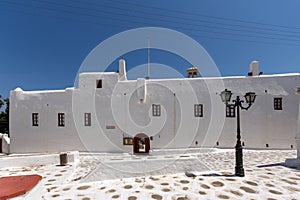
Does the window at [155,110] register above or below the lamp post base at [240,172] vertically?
above

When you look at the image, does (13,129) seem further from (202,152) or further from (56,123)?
(202,152)

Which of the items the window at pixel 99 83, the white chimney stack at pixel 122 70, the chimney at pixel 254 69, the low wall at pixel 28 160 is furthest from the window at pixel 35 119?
the chimney at pixel 254 69

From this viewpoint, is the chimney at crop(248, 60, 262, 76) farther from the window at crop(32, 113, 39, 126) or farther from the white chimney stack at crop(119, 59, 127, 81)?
the window at crop(32, 113, 39, 126)

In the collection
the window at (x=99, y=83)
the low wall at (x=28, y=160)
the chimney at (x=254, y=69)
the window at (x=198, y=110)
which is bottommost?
the low wall at (x=28, y=160)

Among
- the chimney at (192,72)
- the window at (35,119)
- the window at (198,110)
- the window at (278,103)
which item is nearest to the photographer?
the window at (278,103)

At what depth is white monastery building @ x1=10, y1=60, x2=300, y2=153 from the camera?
36.8 ft

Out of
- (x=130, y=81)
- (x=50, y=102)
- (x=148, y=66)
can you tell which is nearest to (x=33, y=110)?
(x=50, y=102)

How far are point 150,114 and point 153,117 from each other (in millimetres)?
329

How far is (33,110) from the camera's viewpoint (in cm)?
1248

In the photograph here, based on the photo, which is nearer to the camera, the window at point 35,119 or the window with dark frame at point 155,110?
the window with dark frame at point 155,110

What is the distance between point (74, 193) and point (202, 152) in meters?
8.30

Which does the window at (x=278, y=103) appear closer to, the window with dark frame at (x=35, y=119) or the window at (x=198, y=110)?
the window at (x=198, y=110)

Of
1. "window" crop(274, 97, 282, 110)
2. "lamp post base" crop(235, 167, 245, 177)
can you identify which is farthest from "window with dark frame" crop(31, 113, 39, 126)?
"window" crop(274, 97, 282, 110)

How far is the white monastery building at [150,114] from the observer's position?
442 inches
